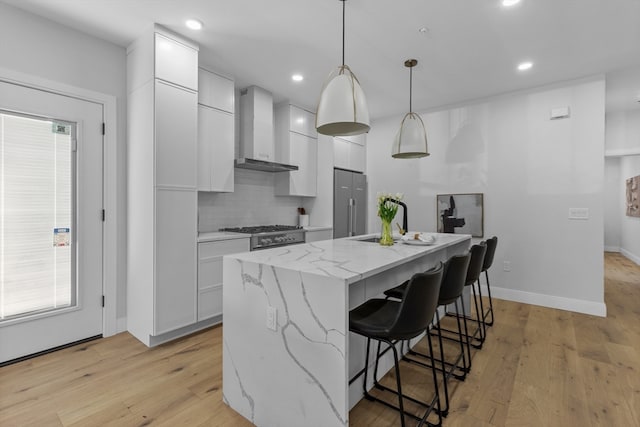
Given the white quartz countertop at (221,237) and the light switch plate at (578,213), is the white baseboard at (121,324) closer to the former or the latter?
the white quartz countertop at (221,237)

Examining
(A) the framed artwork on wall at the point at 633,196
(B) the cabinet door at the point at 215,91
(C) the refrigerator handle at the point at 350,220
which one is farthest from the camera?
(A) the framed artwork on wall at the point at 633,196

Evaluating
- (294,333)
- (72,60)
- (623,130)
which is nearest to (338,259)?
(294,333)

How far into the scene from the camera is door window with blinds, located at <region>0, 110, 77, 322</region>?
7.66 ft

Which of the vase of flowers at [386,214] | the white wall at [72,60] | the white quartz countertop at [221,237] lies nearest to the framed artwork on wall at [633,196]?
the vase of flowers at [386,214]

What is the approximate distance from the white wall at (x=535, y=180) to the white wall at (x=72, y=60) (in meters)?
4.02

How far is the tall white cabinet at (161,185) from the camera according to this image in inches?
103

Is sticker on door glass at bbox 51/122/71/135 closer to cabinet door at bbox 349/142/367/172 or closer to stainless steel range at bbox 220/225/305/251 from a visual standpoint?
stainless steel range at bbox 220/225/305/251

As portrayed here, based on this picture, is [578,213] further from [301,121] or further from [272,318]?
[272,318]

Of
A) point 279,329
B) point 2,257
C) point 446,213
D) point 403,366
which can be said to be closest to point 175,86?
point 2,257

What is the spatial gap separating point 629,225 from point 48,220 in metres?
10.4

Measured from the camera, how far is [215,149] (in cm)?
332

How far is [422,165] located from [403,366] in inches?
129

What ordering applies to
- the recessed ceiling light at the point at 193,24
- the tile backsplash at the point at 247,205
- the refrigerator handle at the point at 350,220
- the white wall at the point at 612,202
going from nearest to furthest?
the recessed ceiling light at the point at 193,24 < the tile backsplash at the point at 247,205 < the refrigerator handle at the point at 350,220 < the white wall at the point at 612,202

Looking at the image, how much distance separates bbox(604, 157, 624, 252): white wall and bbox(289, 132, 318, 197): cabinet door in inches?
296
